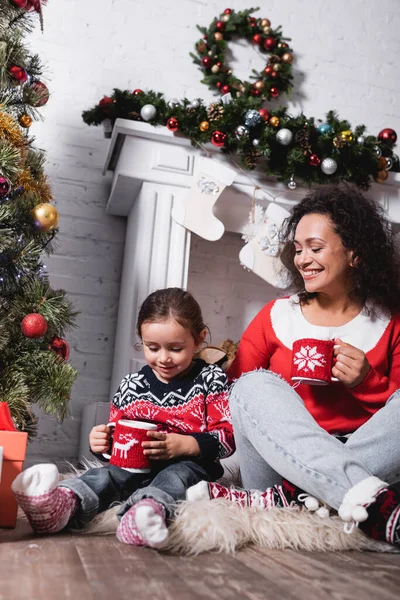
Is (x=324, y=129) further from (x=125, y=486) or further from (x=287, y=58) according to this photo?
(x=125, y=486)

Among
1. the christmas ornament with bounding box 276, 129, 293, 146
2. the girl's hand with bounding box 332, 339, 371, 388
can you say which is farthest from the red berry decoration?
the girl's hand with bounding box 332, 339, 371, 388

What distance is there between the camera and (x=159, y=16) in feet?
8.57

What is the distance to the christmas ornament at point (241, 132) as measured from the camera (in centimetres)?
213

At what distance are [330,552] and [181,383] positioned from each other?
21.8 inches

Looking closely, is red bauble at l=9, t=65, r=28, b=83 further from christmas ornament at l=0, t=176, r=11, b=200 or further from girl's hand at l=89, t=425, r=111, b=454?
girl's hand at l=89, t=425, r=111, b=454

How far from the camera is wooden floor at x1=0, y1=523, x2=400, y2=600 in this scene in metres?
0.73

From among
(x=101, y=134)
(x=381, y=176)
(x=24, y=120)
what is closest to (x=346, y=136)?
(x=381, y=176)

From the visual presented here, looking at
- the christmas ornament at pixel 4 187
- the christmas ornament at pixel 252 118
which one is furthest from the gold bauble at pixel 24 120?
the christmas ornament at pixel 252 118

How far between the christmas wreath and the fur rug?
192 centimetres

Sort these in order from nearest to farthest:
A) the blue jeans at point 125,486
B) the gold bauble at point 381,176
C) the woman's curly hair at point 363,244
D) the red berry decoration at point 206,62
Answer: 1. the blue jeans at point 125,486
2. the woman's curly hair at point 363,244
3. the gold bauble at point 381,176
4. the red berry decoration at point 206,62

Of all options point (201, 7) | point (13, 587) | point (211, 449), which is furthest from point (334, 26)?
point (13, 587)

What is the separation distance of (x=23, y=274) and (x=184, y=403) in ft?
2.00

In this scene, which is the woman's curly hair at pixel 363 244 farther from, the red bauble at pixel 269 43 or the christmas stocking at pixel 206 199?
the red bauble at pixel 269 43

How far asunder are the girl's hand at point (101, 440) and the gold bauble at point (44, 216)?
0.64 metres
